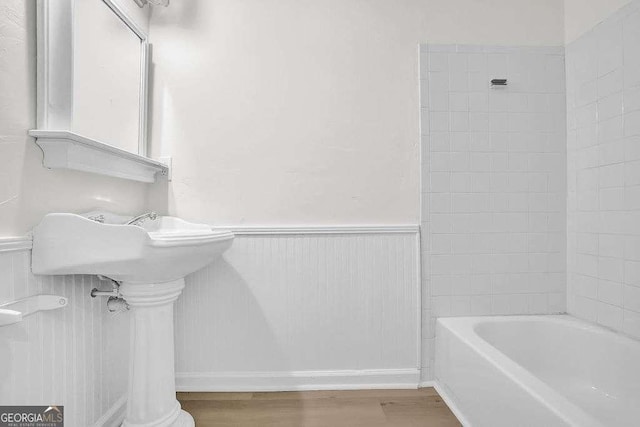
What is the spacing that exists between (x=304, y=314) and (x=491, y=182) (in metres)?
1.22

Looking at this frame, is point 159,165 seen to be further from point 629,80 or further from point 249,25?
point 629,80

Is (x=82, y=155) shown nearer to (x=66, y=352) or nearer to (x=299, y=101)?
(x=66, y=352)

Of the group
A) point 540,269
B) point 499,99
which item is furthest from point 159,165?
point 540,269

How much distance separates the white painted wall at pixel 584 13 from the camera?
140 centimetres

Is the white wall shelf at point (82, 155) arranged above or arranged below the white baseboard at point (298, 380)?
above

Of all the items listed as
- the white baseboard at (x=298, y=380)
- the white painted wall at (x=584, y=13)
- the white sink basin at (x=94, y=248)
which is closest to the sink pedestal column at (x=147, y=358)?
the white sink basin at (x=94, y=248)

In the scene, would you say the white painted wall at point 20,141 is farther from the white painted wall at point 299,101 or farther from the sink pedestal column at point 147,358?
the white painted wall at point 299,101

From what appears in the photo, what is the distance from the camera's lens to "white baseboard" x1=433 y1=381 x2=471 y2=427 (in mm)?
1309

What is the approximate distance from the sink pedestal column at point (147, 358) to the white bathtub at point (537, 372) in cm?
121

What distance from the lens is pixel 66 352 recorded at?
1.03m

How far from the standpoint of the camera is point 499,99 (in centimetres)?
162

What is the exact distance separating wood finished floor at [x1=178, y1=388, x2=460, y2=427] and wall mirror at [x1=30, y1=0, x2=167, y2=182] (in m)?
1.14

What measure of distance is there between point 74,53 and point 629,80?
2.19 meters

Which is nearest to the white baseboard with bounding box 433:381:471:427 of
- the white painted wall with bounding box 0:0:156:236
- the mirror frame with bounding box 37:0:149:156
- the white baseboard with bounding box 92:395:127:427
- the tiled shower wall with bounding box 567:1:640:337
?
the tiled shower wall with bounding box 567:1:640:337
